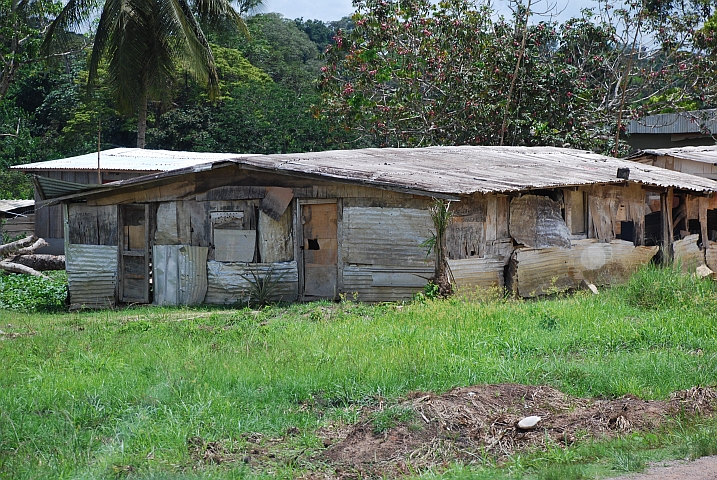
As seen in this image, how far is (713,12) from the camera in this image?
25.2 m

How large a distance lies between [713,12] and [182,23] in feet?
53.2

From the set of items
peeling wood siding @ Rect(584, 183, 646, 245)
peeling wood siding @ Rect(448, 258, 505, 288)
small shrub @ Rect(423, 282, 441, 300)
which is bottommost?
small shrub @ Rect(423, 282, 441, 300)

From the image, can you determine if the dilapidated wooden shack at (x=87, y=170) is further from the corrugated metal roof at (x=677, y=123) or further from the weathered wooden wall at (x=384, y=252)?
the corrugated metal roof at (x=677, y=123)

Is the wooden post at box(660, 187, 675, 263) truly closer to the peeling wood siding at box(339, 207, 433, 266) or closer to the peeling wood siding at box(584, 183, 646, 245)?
the peeling wood siding at box(584, 183, 646, 245)

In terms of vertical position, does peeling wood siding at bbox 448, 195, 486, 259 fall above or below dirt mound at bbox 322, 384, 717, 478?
above

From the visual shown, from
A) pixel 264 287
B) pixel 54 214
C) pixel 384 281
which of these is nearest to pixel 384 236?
pixel 384 281

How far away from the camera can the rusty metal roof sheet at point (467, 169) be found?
12875 millimetres

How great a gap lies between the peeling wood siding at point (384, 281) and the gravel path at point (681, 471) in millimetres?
7586

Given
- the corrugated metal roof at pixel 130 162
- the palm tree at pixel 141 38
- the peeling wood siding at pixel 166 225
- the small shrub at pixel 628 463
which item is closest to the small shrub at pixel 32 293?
the peeling wood siding at pixel 166 225

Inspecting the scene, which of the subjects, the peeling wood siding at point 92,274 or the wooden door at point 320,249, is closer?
the wooden door at point 320,249

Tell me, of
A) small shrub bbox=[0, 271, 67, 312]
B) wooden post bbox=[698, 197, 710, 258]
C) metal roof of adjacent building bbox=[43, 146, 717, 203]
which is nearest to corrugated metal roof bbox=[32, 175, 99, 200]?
metal roof of adjacent building bbox=[43, 146, 717, 203]

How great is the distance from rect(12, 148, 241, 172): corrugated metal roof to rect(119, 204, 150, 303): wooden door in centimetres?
630

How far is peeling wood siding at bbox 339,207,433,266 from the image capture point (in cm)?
1313

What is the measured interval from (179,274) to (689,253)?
1129cm
